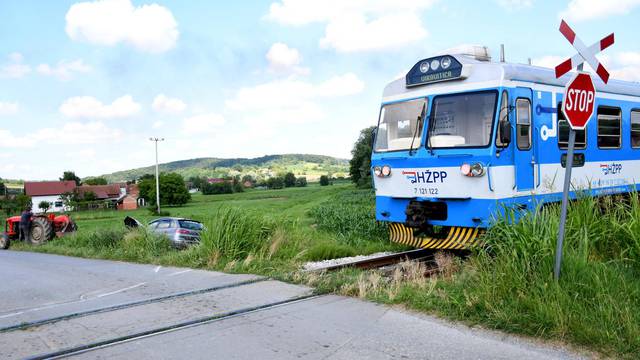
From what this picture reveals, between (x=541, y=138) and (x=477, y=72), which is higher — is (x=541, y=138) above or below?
below

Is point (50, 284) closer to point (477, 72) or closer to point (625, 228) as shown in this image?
point (477, 72)

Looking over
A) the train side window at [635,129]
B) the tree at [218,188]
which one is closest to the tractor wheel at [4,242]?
the train side window at [635,129]

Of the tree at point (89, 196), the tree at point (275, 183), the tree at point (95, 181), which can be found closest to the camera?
the tree at point (89, 196)

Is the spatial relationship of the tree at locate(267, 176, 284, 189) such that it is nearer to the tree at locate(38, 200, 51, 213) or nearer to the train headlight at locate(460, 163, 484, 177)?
the tree at locate(38, 200, 51, 213)

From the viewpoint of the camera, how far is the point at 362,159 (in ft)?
236

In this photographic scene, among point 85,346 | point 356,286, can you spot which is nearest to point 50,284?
point 85,346

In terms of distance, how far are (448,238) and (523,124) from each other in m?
2.47

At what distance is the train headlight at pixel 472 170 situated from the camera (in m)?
9.26

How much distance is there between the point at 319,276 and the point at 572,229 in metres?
3.68

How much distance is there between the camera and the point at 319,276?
8297mm

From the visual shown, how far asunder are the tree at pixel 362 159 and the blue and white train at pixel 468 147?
5462 centimetres

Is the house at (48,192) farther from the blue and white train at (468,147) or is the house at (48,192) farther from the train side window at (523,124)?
the train side window at (523,124)

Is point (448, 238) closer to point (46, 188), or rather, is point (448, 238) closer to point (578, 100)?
point (578, 100)

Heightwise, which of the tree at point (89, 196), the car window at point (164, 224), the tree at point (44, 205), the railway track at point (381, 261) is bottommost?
the tree at point (44, 205)
